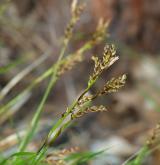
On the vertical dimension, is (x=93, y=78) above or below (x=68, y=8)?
below

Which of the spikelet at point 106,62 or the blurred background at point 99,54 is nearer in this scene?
the spikelet at point 106,62

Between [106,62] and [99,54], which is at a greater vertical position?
[99,54]

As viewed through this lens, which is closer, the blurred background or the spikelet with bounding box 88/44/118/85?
the spikelet with bounding box 88/44/118/85

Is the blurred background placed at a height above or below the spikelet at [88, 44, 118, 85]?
above

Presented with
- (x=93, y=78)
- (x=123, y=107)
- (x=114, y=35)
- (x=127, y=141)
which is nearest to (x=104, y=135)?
(x=127, y=141)

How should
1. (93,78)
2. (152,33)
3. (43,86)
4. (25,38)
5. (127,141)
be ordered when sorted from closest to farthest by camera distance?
(93,78) < (127,141) < (43,86) < (25,38) < (152,33)

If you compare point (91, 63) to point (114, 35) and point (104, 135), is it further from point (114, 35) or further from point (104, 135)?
point (104, 135)

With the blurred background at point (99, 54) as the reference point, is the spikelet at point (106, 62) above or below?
below

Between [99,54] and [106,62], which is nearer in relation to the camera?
[106,62]
